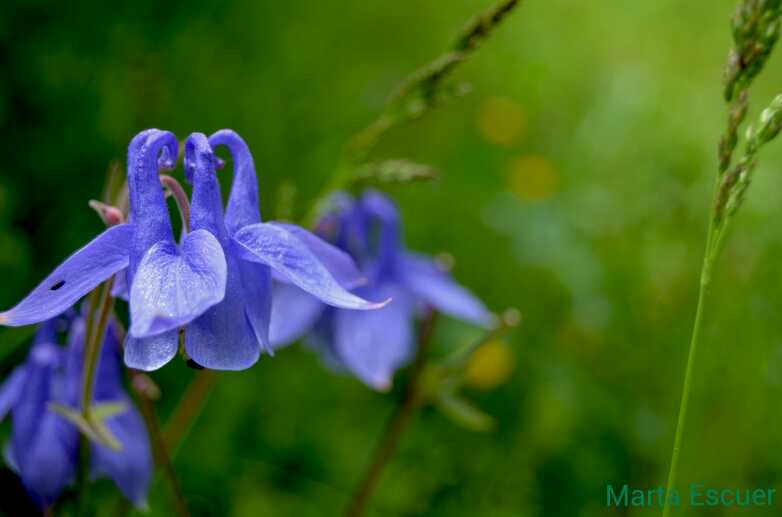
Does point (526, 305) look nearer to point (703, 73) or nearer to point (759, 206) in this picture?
point (759, 206)

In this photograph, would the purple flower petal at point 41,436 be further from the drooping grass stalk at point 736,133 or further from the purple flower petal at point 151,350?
the drooping grass stalk at point 736,133

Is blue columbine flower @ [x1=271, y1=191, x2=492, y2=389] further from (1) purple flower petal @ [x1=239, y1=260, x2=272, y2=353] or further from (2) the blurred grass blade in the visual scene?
(1) purple flower petal @ [x1=239, y1=260, x2=272, y2=353]

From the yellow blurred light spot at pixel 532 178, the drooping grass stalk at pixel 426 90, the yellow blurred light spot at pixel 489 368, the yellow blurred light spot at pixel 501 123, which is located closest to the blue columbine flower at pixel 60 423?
the drooping grass stalk at pixel 426 90

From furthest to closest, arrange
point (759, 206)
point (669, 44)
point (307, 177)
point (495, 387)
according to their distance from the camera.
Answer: point (669, 44) < point (307, 177) < point (495, 387) < point (759, 206)

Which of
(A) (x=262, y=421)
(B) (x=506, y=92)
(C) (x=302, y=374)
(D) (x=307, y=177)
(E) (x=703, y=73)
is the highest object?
(E) (x=703, y=73)

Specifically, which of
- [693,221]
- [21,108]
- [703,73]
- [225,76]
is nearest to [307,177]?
[225,76]

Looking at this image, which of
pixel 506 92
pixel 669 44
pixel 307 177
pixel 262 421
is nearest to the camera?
pixel 262 421

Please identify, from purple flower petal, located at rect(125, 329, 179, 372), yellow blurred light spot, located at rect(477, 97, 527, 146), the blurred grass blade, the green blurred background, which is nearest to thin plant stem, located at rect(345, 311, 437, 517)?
the green blurred background

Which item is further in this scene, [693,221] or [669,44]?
[669,44]
